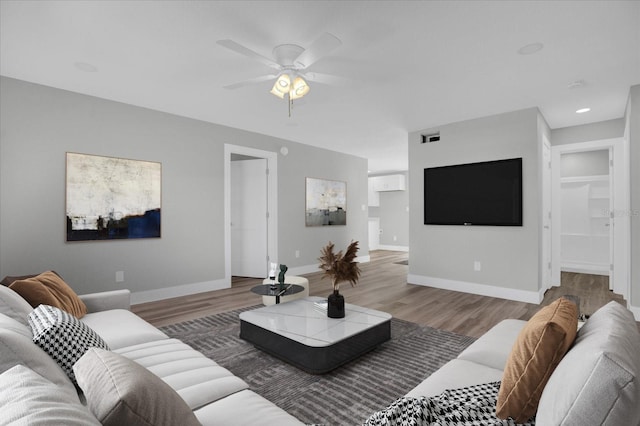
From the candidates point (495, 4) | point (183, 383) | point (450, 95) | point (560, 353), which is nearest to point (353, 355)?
point (183, 383)

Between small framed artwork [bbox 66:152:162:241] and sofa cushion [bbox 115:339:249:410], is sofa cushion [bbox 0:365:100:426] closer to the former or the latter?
sofa cushion [bbox 115:339:249:410]

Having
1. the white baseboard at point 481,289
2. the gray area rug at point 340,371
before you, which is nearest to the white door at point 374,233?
the white baseboard at point 481,289

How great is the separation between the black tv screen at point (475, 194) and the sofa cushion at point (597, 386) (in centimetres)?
389

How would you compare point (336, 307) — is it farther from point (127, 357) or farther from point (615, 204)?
point (615, 204)

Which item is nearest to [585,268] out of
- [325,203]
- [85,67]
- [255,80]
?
[325,203]

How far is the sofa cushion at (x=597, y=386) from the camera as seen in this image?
2.43ft

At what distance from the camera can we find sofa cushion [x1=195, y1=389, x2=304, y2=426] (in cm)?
114

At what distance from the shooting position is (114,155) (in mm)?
4008

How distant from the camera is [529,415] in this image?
42.2 inches

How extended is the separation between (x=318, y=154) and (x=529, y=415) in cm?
605

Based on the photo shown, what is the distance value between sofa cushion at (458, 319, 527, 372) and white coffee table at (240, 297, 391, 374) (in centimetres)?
88

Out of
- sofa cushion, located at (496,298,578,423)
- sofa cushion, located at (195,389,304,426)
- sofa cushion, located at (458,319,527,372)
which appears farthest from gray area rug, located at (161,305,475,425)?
sofa cushion, located at (496,298,578,423)

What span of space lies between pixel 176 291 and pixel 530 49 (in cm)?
491

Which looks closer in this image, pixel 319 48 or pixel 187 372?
pixel 187 372
